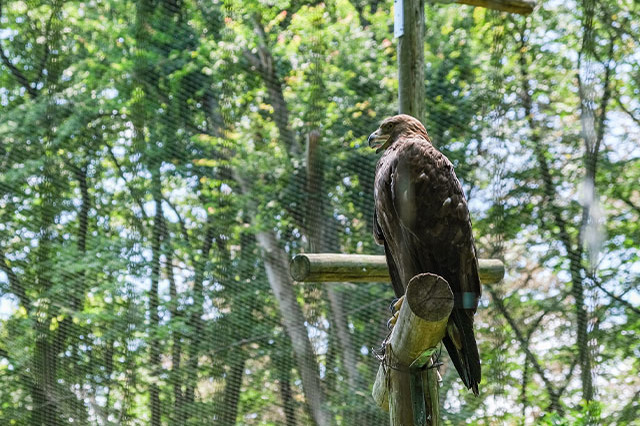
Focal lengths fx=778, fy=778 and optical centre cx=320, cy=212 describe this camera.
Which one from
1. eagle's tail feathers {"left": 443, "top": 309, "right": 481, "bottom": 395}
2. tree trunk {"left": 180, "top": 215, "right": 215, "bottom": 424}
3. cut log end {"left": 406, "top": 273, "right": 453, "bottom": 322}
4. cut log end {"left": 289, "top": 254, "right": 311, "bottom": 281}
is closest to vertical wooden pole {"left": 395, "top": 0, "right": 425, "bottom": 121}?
cut log end {"left": 289, "top": 254, "right": 311, "bottom": 281}

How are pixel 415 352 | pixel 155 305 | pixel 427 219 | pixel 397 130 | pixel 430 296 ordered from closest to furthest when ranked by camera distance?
pixel 430 296, pixel 415 352, pixel 427 219, pixel 397 130, pixel 155 305

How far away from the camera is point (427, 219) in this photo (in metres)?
2.21

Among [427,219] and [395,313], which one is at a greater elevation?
[427,219]

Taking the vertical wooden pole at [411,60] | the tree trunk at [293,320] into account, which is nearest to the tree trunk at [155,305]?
the tree trunk at [293,320]

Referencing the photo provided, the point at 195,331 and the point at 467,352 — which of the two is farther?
the point at 195,331

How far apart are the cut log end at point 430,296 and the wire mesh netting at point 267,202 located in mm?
3157

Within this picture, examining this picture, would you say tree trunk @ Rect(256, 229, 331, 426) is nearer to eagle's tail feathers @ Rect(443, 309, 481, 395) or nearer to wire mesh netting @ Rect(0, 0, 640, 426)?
wire mesh netting @ Rect(0, 0, 640, 426)

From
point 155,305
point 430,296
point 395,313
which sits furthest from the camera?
point 155,305

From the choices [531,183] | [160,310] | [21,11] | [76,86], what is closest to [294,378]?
[160,310]

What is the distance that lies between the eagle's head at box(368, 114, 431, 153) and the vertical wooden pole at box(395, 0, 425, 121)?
188 millimetres

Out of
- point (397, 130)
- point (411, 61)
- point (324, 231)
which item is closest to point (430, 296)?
point (397, 130)

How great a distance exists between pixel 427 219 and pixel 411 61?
889 millimetres

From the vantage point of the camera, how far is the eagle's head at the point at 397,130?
2.59 meters

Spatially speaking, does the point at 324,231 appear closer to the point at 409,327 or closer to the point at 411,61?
the point at 411,61
